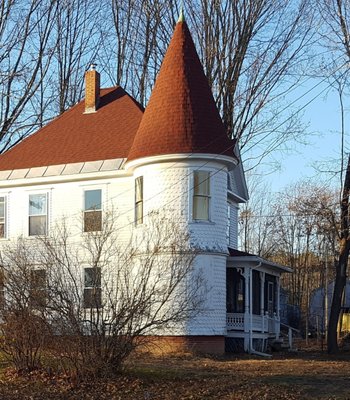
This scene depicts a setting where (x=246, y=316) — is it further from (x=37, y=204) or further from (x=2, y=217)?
(x=2, y=217)

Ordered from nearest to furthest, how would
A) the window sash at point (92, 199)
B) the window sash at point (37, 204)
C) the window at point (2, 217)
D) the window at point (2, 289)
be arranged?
the window at point (2, 289), the window sash at point (92, 199), the window sash at point (37, 204), the window at point (2, 217)

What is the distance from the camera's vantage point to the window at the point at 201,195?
23891mm

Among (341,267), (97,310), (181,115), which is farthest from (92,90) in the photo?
(97,310)

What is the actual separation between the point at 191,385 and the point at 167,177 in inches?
399

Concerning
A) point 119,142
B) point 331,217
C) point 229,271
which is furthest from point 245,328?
point 119,142

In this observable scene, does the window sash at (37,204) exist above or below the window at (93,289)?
above

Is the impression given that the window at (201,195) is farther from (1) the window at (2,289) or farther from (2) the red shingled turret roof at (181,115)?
(1) the window at (2,289)

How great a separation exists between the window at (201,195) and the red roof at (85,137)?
356 cm

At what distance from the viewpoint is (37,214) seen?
91.0 feet

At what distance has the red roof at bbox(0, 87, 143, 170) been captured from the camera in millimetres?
27234

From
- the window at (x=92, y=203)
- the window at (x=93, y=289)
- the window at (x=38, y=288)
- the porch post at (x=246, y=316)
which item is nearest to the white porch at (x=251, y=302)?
the porch post at (x=246, y=316)

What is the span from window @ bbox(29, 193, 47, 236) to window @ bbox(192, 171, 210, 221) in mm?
6587

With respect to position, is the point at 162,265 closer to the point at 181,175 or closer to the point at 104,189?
the point at 181,175

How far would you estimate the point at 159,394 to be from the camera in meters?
13.9
